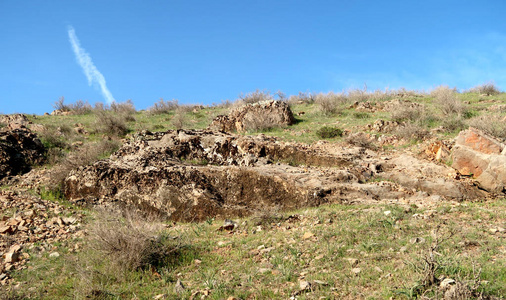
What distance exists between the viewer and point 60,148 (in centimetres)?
1278

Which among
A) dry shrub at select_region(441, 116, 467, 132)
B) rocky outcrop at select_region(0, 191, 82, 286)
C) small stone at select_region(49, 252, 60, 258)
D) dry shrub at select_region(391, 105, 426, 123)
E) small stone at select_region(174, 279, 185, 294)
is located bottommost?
small stone at select_region(174, 279, 185, 294)

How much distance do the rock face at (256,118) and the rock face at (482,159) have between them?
704 centimetres

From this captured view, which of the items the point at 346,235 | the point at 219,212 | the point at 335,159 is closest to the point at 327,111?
the point at 335,159

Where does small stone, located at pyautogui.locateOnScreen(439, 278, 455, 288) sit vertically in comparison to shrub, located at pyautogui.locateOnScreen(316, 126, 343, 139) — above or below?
below

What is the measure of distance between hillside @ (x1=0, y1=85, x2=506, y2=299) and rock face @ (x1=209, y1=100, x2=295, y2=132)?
1.40 m

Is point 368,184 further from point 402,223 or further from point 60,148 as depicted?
point 60,148

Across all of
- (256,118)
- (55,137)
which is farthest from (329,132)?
(55,137)

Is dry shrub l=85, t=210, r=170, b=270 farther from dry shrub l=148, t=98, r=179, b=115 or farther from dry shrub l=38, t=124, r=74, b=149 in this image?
dry shrub l=148, t=98, r=179, b=115

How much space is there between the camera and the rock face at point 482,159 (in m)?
7.49

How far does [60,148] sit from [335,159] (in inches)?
391

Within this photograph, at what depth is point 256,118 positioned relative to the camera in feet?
46.7

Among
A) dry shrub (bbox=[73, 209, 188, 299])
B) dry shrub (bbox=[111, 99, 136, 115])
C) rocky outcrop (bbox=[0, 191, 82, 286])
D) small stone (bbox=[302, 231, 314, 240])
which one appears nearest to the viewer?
dry shrub (bbox=[73, 209, 188, 299])

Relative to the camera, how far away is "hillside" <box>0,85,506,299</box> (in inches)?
167

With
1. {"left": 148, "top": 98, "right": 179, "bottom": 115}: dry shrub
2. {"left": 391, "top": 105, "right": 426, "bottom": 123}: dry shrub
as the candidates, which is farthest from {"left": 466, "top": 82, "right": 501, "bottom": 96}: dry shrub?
{"left": 148, "top": 98, "right": 179, "bottom": 115}: dry shrub
